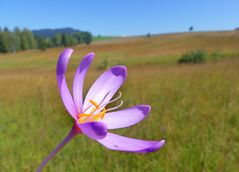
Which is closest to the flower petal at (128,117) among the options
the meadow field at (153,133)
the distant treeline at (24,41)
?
the meadow field at (153,133)

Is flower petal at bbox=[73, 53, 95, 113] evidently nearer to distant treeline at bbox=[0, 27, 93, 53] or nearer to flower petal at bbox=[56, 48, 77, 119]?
flower petal at bbox=[56, 48, 77, 119]

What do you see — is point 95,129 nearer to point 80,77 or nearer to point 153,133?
point 80,77

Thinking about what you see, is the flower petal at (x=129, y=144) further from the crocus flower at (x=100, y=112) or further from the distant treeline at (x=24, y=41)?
the distant treeline at (x=24, y=41)

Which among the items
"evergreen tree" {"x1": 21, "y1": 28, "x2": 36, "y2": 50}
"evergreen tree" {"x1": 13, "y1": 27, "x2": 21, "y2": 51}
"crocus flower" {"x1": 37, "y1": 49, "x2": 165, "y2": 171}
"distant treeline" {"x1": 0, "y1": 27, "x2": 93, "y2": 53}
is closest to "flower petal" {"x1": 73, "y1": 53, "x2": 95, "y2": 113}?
"crocus flower" {"x1": 37, "y1": 49, "x2": 165, "y2": 171}

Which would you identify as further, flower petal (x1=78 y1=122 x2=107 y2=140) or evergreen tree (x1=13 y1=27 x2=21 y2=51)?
evergreen tree (x1=13 y1=27 x2=21 y2=51)

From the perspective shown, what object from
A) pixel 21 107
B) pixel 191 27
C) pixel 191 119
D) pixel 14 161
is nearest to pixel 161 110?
pixel 191 119

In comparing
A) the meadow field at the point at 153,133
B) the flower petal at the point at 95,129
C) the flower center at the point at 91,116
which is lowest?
the meadow field at the point at 153,133

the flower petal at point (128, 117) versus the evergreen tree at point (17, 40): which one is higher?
the flower petal at point (128, 117)
